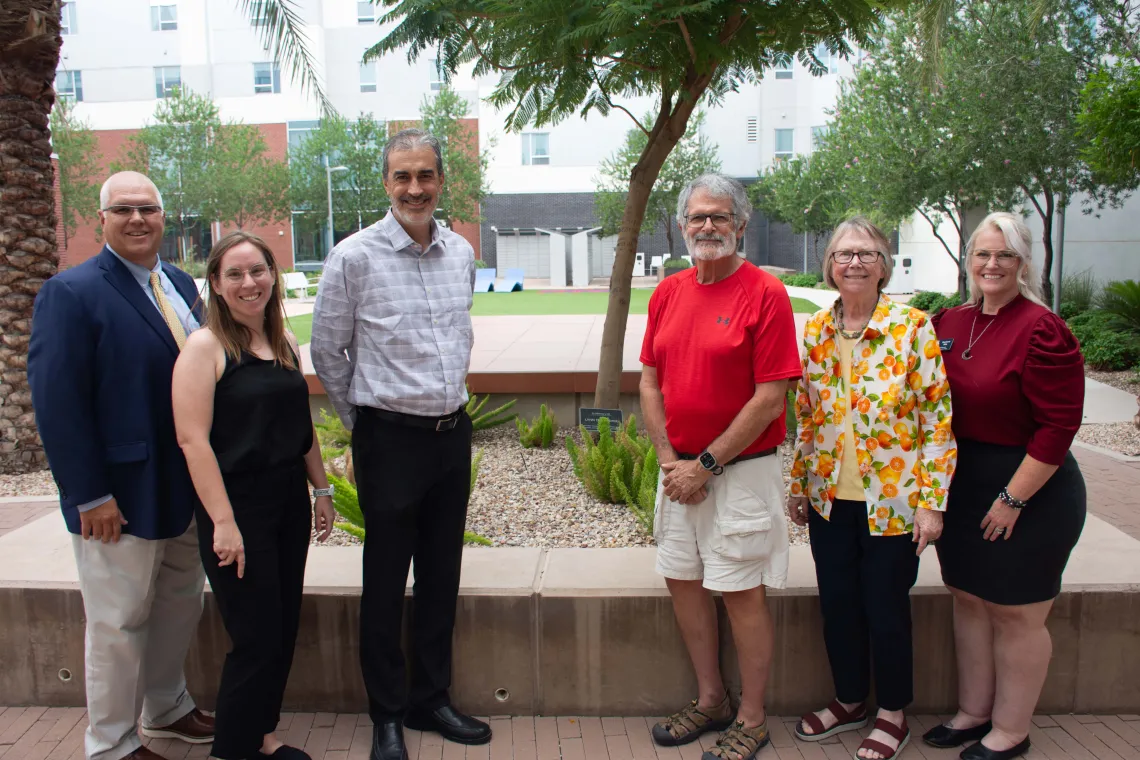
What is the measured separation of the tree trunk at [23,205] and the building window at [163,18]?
157ft

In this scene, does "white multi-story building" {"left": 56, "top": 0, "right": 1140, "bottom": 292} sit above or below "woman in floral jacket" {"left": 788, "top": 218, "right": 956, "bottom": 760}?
above

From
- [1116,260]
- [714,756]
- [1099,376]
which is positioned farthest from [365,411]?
[1116,260]

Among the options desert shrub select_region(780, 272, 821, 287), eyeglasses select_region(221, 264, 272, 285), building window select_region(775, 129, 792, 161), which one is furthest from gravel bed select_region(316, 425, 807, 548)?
building window select_region(775, 129, 792, 161)

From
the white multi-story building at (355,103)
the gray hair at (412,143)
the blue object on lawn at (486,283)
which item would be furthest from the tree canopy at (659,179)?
the gray hair at (412,143)

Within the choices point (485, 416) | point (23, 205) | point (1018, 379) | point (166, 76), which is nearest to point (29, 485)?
point (23, 205)

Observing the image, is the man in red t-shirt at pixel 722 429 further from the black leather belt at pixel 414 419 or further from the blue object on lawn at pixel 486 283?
the blue object on lawn at pixel 486 283

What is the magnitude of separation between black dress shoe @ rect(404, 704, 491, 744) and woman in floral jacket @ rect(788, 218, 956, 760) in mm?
1194

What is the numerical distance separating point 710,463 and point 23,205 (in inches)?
224

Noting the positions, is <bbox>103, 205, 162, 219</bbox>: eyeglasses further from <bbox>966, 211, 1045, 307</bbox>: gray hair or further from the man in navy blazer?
<bbox>966, 211, 1045, 307</bbox>: gray hair

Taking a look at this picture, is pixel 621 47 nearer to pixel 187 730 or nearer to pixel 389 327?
pixel 389 327

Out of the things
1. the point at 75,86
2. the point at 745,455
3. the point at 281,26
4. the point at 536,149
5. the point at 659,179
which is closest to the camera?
the point at 745,455

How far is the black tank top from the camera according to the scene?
271 cm

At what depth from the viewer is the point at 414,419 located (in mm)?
2982

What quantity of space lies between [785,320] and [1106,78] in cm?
568
